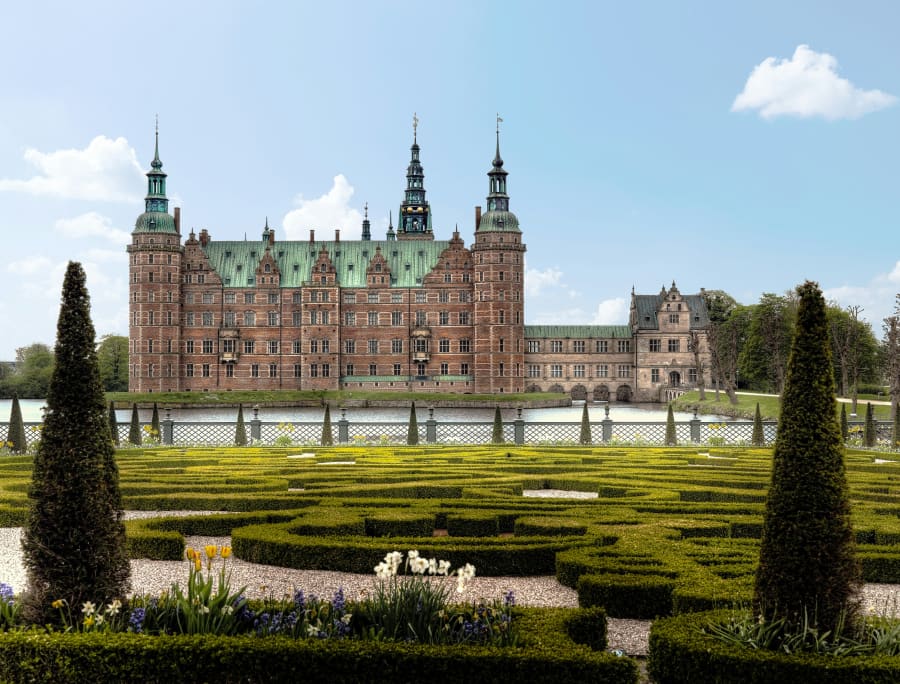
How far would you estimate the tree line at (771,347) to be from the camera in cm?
6606

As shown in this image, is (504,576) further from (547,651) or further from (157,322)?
(157,322)

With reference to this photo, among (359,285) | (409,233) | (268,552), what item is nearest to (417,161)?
(409,233)

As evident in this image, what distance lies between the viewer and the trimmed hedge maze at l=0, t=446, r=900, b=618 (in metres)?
9.38

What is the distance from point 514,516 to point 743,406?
5164 cm

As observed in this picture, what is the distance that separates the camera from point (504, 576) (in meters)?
10.2

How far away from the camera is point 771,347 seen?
223 feet

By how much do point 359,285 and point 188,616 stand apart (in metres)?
82.5

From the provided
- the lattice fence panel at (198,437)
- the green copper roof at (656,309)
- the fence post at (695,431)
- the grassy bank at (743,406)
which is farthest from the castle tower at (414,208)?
the fence post at (695,431)

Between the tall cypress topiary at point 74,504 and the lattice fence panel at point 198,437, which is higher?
the tall cypress topiary at point 74,504

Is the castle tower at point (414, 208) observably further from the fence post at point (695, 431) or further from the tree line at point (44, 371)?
the fence post at point (695, 431)

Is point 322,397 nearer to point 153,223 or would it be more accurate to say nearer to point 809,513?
point 153,223

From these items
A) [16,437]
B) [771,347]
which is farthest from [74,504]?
[771,347]

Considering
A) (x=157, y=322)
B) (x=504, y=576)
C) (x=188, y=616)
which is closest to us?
(x=188, y=616)

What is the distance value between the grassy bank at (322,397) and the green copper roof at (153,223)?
14607 millimetres
